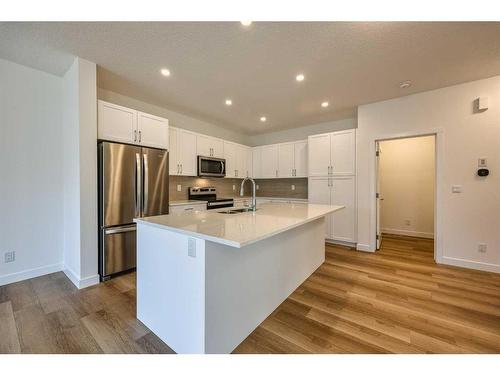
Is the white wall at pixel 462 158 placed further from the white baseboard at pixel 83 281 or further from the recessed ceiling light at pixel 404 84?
the white baseboard at pixel 83 281

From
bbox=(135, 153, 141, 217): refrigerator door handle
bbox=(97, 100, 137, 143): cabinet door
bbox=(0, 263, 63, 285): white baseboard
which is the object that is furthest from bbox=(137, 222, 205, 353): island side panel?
bbox=(0, 263, 63, 285): white baseboard

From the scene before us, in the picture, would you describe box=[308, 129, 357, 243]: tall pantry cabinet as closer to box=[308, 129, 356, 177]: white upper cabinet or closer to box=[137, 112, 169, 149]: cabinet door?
box=[308, 129, 356, 177]: white upper cabinet

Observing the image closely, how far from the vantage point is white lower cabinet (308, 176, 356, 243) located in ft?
12.6

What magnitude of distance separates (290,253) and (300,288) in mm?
493

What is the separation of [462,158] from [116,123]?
4899mm

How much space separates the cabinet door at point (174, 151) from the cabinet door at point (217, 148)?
2.96ft

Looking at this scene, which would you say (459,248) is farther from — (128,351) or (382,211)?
(128,351)

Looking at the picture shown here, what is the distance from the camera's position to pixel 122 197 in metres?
2.66

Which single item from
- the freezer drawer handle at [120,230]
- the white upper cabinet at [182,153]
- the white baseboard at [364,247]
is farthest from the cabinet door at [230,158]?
the white baseboard at [364,247]

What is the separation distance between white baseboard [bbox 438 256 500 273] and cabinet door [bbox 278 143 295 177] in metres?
3.02

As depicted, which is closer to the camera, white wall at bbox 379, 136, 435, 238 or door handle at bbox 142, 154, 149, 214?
door handle at bbox 142, 154, 149, 214

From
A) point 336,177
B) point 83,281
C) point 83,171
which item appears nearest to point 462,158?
point 336,177

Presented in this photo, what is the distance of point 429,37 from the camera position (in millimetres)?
1942
